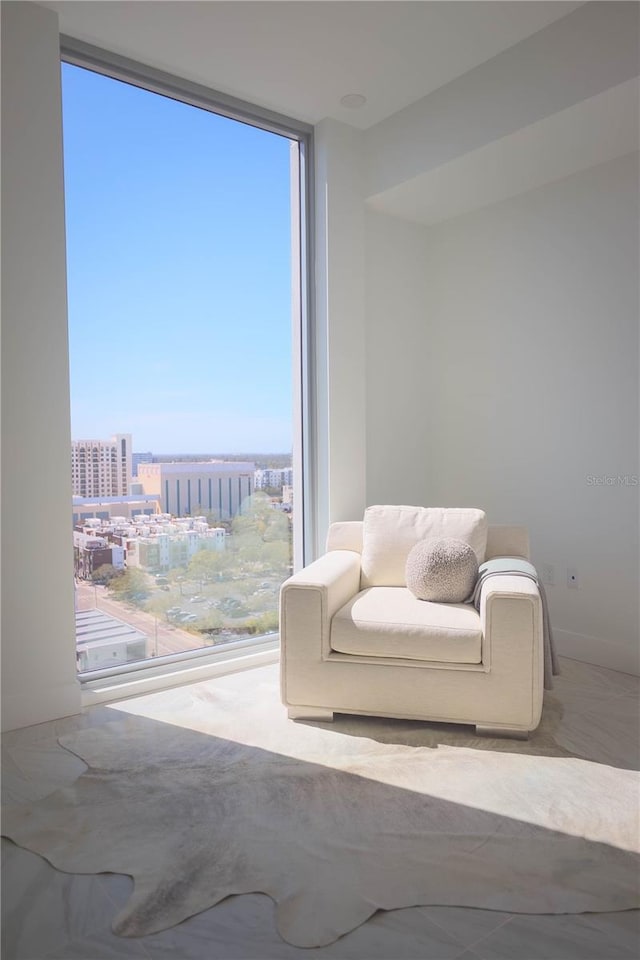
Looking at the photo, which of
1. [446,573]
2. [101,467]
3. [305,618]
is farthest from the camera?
[101,467]

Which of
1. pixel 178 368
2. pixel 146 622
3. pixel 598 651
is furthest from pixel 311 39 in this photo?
pixel 598 651

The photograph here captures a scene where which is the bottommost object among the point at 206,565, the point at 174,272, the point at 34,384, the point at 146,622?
the point at 146,622

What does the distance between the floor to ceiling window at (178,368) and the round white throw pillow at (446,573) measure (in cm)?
113

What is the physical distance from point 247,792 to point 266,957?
71 centimetres

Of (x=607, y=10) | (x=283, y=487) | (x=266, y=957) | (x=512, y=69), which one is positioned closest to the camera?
(x=266, y=957)

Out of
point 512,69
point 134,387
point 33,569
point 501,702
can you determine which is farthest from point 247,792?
point 512,69

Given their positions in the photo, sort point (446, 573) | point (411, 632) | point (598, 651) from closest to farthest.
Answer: point (411, 632)
point (446, 573)
point (598, 651)

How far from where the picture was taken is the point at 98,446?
3.19 meters

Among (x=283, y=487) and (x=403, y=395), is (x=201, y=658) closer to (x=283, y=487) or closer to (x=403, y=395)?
(x=283, y=487)

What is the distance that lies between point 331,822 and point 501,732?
2.89 feet

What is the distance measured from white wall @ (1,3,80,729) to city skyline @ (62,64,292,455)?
10.0 inches

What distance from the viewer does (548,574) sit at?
3691 millimetres

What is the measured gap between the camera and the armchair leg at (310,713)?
2.77 metres

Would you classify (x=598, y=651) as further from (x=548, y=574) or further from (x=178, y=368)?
(x=178, y=368)
